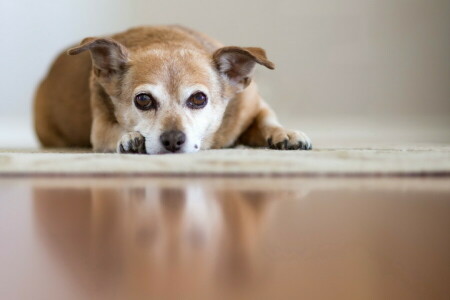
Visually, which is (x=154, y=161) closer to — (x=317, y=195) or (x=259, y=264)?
(x=317, y=195)

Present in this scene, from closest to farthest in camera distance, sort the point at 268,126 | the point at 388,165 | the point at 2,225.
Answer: the point at 2,225
the point at 388,165
the point at 268,126

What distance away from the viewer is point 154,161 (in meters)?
1.52

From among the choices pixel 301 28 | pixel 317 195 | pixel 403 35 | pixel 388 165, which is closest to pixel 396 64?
pixel 403 35

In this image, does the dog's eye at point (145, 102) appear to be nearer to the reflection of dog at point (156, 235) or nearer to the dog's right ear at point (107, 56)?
the dog's right ear at point (107, 56)

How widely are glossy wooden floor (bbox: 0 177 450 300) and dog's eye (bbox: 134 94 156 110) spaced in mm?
889

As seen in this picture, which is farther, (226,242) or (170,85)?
(170,85)

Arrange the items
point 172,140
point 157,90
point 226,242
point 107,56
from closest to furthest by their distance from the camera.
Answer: point 226,242 → point 172,140 → point 157,90 → point 107,56

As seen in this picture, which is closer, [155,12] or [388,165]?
[388,165]

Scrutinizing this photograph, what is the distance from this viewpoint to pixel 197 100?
2098 mm

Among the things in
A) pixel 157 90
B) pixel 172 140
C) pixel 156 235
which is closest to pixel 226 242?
pixel 156 235

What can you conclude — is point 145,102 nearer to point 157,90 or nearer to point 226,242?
point 157,90

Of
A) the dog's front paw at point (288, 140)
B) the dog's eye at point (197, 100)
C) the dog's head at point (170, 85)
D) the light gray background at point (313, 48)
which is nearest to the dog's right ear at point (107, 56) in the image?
the dog's head at point (170, 85)

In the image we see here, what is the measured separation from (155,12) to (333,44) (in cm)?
118

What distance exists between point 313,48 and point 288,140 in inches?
83.6
